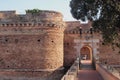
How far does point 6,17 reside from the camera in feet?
72.6

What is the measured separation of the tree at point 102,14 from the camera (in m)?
14.1

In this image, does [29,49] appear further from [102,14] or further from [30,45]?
[102,14]

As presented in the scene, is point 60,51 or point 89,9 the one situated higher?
point 89,9

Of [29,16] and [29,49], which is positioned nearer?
[29,49]

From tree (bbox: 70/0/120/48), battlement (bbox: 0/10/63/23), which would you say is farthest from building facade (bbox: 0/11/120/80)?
tree (bbox: 70/0/120/48)

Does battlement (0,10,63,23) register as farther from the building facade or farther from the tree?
the tree

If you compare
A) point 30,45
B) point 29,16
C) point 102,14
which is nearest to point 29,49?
point 30,45

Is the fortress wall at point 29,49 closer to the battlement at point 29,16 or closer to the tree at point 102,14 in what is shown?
the battlement at point 29,16

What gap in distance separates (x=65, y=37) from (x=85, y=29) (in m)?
2.16

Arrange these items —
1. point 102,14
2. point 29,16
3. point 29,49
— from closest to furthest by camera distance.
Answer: point 102,14 → point 29,49 → point 29,16

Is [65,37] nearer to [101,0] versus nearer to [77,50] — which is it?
[77,50]

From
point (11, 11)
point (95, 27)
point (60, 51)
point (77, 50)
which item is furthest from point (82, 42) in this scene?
point (95, 27)

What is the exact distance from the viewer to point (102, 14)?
14703 millimetres

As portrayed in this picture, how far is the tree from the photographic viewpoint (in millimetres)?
14094
